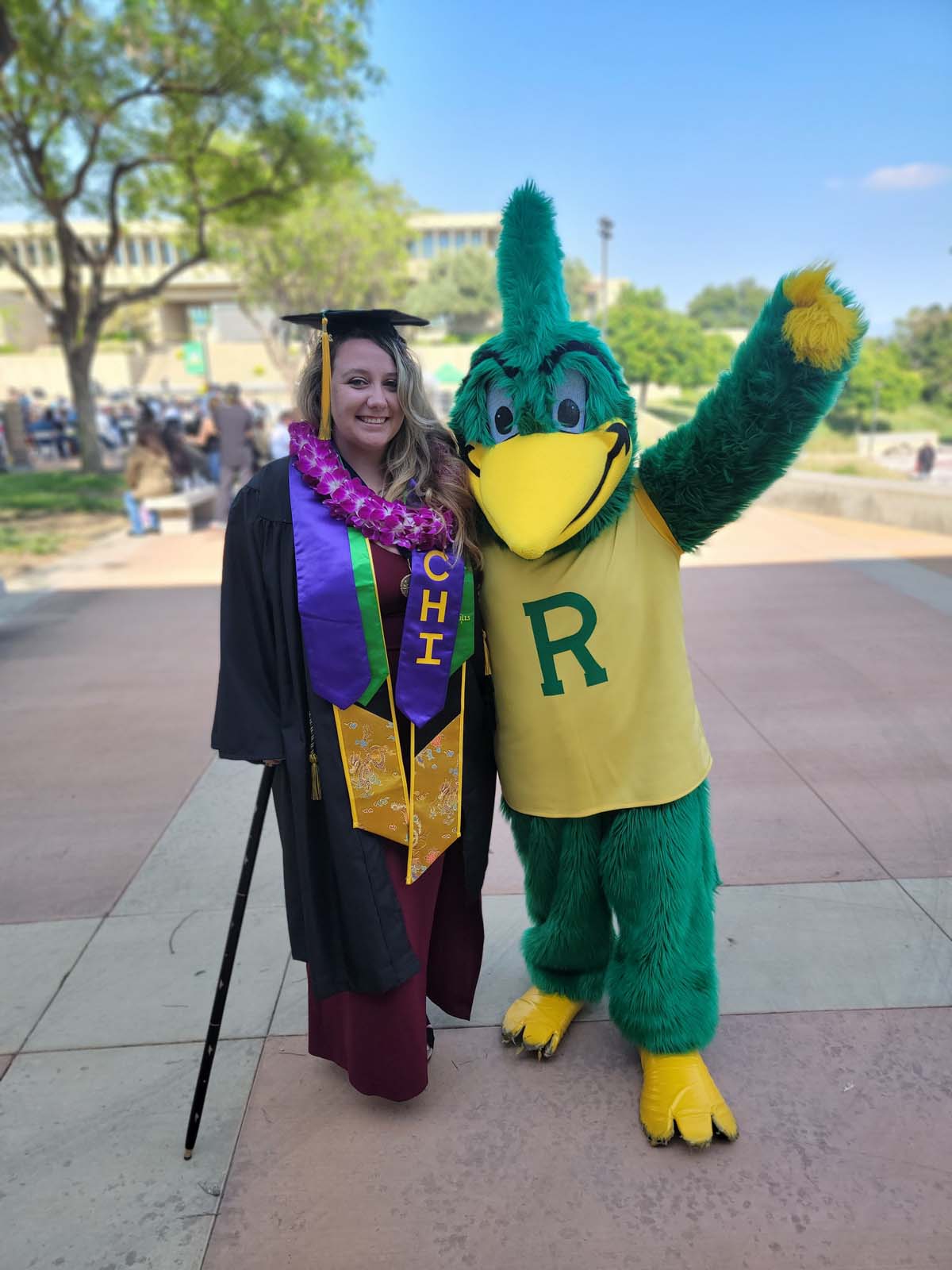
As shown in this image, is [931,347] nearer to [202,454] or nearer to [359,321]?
[202,454]

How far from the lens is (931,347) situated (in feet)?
182

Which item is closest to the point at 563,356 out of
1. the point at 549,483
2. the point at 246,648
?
the point at 549,483

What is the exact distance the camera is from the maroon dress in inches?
79.8

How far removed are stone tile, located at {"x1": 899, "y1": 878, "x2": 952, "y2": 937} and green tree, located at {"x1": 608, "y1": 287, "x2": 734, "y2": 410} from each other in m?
29.5

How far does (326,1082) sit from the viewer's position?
2.34 metres

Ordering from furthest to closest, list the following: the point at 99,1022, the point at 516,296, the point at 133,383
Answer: the point at 133,383 → the point at 99,1022 → the point at 516,296

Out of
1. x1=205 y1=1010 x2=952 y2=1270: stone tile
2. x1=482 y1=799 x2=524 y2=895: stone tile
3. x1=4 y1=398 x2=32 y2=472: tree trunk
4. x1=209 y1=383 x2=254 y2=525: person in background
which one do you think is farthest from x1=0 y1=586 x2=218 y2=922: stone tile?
x1=4 y1=398 x2=32 y2=472: tree trunk

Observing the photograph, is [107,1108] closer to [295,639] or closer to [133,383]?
[295,639]

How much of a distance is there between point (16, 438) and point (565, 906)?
2068 cm

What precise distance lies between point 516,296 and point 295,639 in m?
0.95

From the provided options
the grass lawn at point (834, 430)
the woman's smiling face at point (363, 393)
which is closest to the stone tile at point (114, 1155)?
the woman's smiling face at point (363, 393)

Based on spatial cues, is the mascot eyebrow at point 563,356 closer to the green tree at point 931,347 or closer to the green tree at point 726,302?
the green tree at point 931,347

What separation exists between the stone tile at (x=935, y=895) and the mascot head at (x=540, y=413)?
1882 millimetres

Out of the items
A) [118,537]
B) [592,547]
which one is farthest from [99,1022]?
[118,537]
